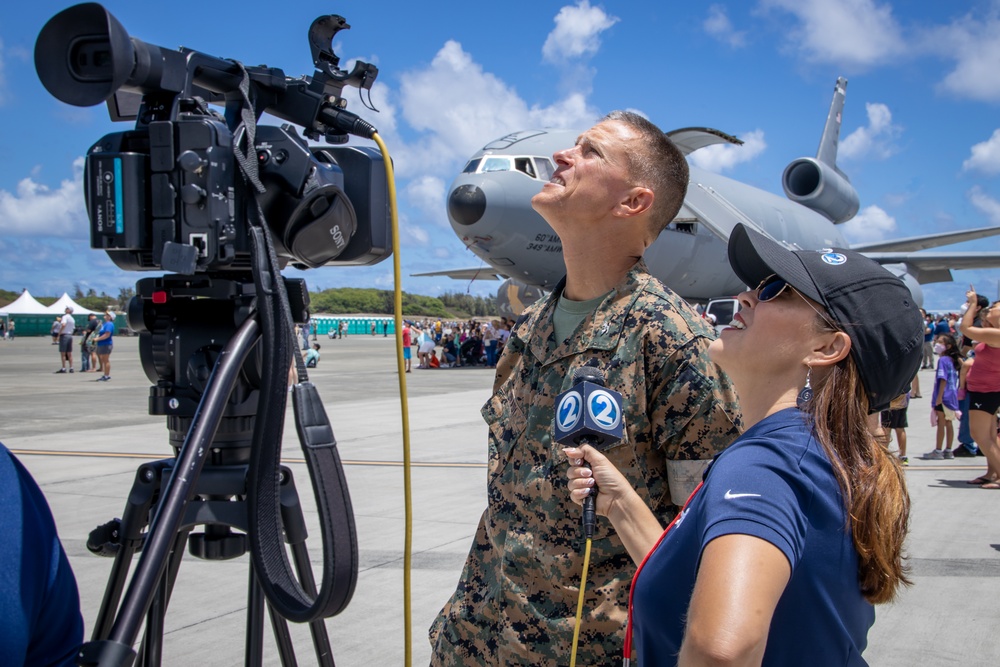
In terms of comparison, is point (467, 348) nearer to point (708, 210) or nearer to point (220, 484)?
point (708, 210)

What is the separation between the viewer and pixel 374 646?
155 inches

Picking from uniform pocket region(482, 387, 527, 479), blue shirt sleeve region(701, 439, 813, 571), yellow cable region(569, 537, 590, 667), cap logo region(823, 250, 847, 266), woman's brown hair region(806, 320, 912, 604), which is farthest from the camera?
uniform pocket region(482, 387, 527, 479)

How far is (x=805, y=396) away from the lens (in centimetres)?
149

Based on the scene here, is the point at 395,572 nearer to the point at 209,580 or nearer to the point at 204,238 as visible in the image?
the point at 209,580

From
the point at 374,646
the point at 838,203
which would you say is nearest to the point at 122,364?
the point at 838,203

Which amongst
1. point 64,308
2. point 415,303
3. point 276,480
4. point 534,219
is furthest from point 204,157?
point 415,303

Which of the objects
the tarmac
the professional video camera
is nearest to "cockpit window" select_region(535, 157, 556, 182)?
the tarmac

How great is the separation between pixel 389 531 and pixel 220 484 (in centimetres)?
400

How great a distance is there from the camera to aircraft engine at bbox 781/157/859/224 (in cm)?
2688

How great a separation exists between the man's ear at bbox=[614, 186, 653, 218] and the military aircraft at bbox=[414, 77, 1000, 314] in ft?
33.0

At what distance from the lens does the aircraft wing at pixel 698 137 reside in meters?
15.8

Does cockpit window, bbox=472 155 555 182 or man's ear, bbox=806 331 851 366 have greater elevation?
→ cockpit window, bbox=472 155 555 182

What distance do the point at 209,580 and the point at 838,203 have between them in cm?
2720

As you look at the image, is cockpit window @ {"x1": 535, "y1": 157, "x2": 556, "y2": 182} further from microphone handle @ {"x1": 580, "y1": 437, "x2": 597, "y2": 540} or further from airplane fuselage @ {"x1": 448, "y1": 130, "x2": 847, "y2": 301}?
microphone handle @ {"x1": 580, "y1": 437, "x2": 597, "y2": 540}
